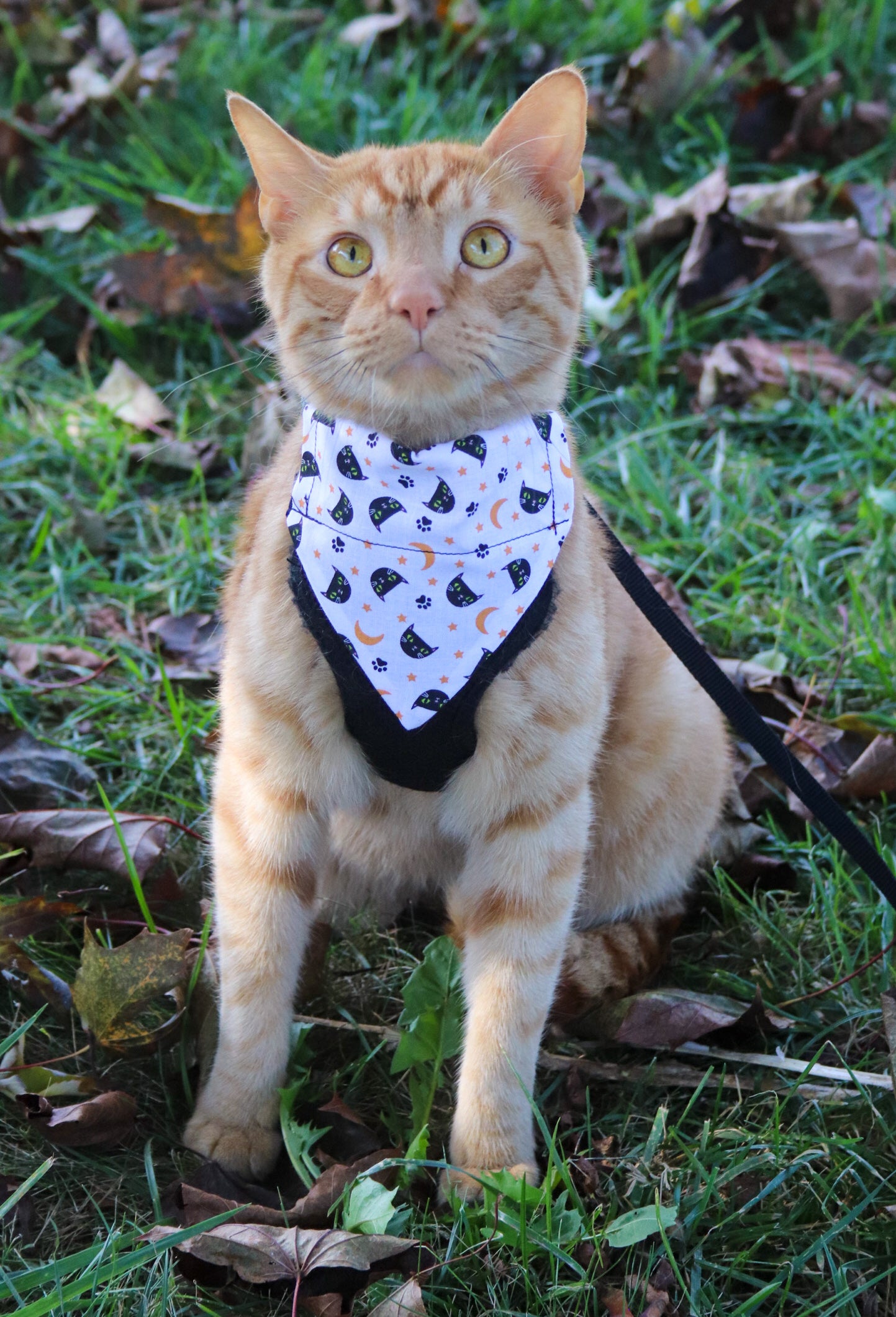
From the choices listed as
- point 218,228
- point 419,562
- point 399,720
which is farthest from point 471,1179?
point 218,228

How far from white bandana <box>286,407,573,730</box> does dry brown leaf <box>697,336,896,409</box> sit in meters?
1.93

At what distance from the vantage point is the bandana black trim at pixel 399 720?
1814mm

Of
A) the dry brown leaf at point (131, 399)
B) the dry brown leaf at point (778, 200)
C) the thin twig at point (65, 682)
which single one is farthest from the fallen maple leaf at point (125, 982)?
the dry brown leaf at point (778, 200)

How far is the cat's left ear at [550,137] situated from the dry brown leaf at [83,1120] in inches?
62.2

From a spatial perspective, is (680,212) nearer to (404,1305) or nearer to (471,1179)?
(471,1179)

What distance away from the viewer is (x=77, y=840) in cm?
229

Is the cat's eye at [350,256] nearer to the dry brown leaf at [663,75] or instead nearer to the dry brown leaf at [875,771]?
the dry brown leaf at [875,771]

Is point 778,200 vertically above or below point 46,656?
above

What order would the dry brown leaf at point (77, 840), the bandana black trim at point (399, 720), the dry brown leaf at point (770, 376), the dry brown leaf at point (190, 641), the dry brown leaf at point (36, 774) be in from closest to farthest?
the bandana black trim at point (399, 720) → the dry brown leaf at point (77, 840) → the dry brown leaf at point (36, 774) → the dry brown leaf at point (190, 641) → the dry brown leaf at point (770, 376)

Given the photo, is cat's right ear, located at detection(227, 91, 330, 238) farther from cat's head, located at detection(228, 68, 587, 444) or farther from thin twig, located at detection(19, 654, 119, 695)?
thin twig, located at detection(19, 654, 119, 695)

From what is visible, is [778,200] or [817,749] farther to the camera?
[778,200]

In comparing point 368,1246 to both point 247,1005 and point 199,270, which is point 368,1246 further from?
point 199,270

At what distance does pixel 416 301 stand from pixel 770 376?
2181mm

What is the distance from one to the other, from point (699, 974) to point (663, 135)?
3.21 metres
